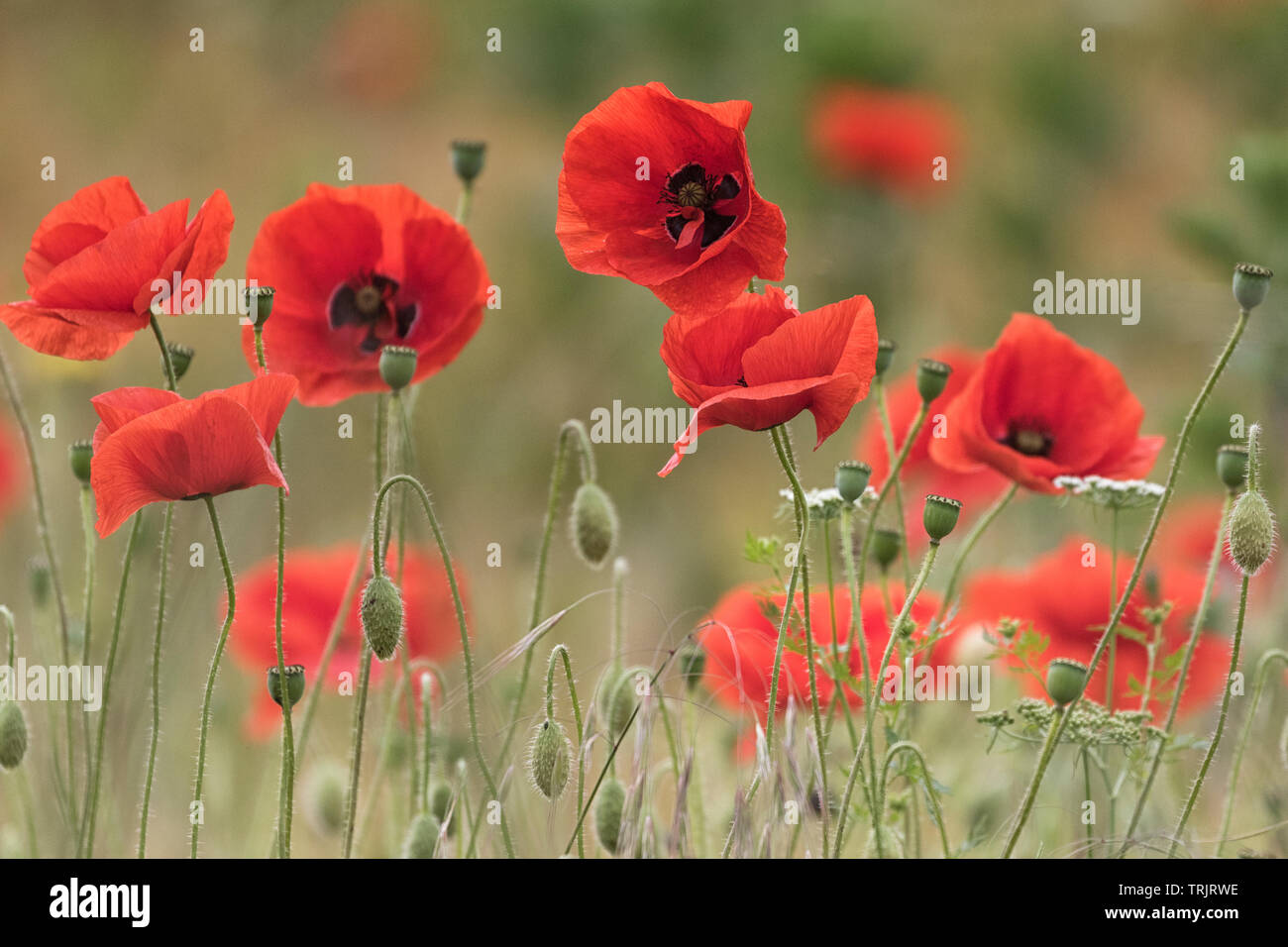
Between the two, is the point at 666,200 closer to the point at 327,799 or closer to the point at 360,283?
the point at 360,283

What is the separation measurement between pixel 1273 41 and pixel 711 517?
1.31 meters

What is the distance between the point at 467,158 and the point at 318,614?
39 centimetres

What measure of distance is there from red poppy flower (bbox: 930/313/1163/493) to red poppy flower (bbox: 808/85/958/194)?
201cm

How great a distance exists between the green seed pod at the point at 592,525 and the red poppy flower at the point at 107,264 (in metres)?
0.25

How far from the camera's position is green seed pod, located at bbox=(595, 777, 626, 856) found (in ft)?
2.62

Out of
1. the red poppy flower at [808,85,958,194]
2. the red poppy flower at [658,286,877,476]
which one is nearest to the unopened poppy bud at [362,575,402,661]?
the red poppy flower at [658,286,877,476]

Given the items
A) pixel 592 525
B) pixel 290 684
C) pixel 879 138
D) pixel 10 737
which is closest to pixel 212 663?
pixel 290 684

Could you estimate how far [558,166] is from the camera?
3242 mm

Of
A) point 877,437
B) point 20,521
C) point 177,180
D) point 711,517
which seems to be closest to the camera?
point 877,437

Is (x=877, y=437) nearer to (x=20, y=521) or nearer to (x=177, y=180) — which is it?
(x=20, y=521)

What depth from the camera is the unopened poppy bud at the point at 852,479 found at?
29.5 inches

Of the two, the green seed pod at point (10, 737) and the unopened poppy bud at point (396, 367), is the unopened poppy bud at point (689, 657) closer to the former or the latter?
the unopened poppy bud at point (396, 367)

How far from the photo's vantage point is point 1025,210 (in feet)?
10.7
